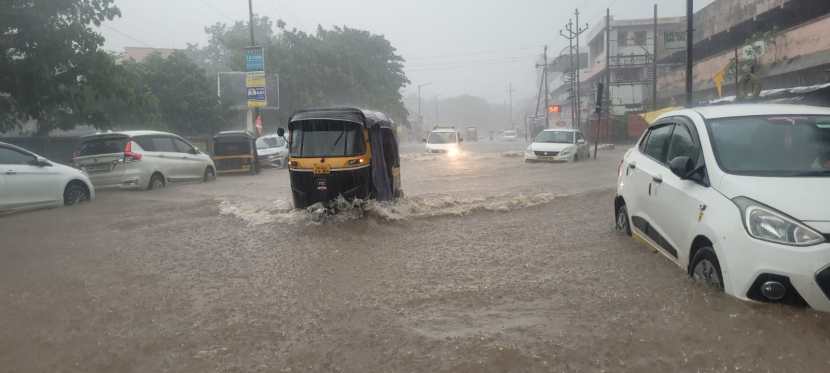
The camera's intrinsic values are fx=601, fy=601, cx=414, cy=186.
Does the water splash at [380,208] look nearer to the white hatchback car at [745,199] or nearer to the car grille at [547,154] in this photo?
the white hatchback car at [745,199]

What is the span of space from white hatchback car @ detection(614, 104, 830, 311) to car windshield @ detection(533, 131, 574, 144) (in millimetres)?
16137

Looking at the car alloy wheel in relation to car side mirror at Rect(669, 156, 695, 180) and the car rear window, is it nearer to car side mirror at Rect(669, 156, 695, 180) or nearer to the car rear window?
A: car side mirror at Rect(669, 156, 695, 180)

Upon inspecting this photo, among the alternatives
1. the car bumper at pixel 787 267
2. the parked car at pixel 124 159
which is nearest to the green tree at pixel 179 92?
the parked car at pixel 124 159

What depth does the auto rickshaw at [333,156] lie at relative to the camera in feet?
29.5

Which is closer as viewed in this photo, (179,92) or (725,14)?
(179,92)

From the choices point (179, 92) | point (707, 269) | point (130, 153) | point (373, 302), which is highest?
point (179, 92)

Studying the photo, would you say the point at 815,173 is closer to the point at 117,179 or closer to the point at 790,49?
the point at 117,179

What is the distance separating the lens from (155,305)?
5.11 meters

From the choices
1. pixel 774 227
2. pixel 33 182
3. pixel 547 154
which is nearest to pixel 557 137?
pixel 547 154

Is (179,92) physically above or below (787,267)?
above

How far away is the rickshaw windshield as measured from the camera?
909 centimetres

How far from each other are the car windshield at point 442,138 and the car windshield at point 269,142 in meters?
7.06

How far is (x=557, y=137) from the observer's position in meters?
22.4

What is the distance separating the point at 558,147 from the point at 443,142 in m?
7.49
